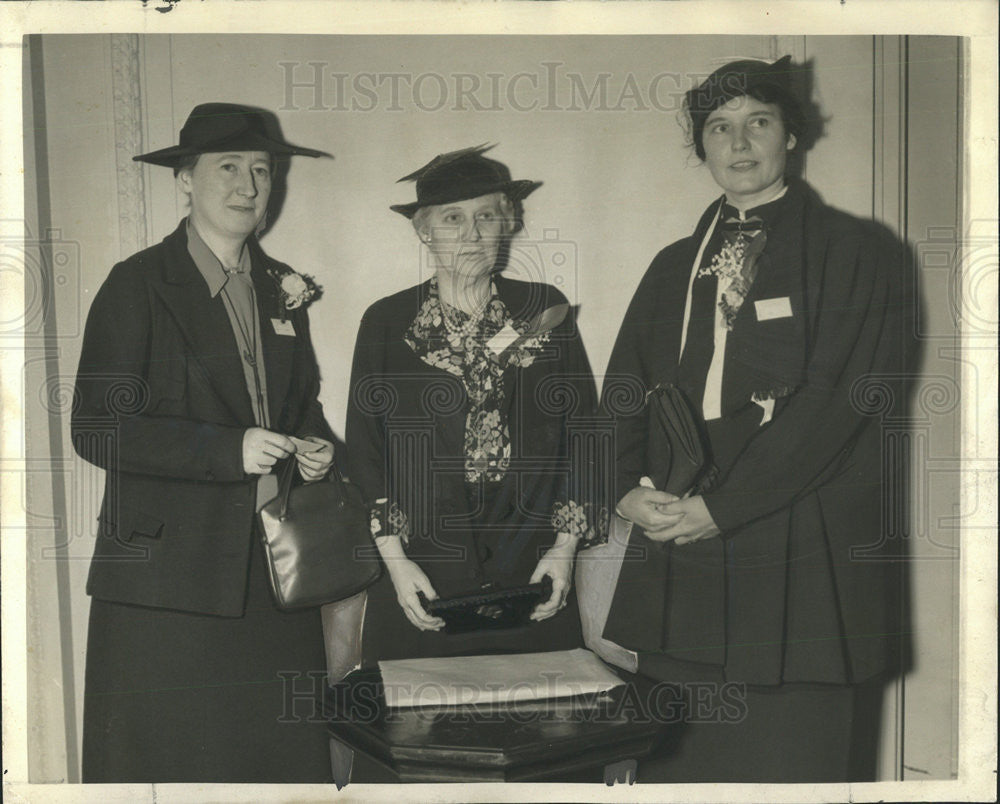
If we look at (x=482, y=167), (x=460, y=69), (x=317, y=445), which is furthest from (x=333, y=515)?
(x=460, y=69)

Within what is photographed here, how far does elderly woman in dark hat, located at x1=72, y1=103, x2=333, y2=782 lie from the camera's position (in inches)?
86.7

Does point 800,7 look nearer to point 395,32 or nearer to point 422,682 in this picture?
point 395,32

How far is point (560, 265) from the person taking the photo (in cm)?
224

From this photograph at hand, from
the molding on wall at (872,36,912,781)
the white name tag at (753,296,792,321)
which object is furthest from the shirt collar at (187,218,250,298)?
the molding on wall at (872,36,912,781)

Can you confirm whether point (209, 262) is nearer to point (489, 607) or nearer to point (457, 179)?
point (457, 179)

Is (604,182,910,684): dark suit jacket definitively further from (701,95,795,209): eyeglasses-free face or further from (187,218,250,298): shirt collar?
(187,218,250,298): shirt collar


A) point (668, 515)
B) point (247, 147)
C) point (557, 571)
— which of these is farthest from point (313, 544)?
point (247, 147)

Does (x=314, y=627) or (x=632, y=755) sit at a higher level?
(x=314, y=627)

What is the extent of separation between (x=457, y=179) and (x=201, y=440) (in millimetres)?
820

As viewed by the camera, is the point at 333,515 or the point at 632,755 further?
the point at 333,515

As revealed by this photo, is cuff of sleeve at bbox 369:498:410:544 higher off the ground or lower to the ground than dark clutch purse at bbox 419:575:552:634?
higher

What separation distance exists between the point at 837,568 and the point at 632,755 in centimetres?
64

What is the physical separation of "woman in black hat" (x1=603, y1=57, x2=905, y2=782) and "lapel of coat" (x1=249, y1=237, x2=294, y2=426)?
2.42 feet

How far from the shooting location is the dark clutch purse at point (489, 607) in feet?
7.28
